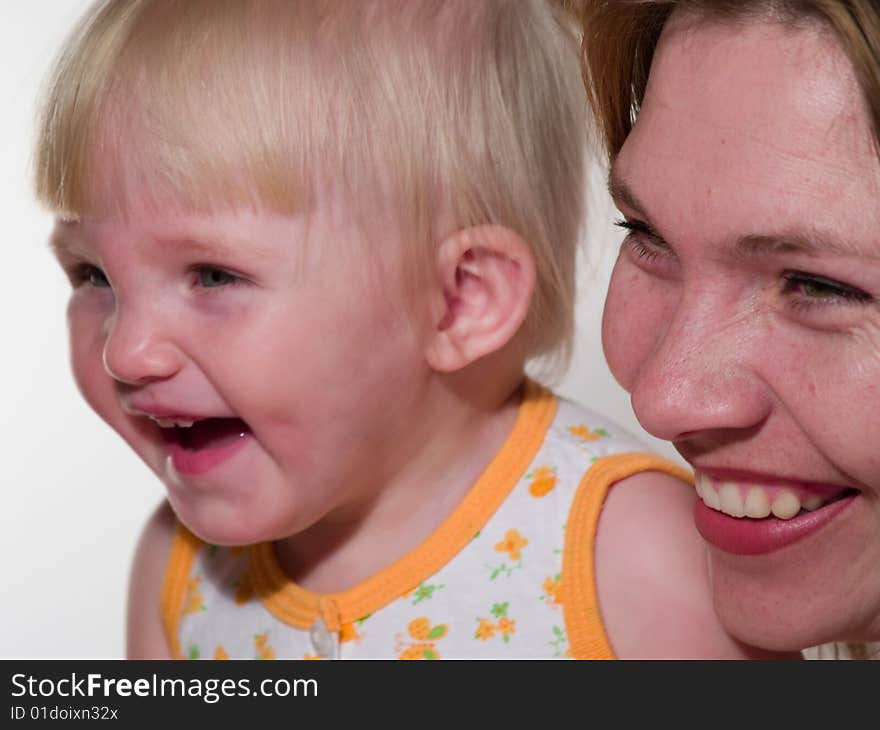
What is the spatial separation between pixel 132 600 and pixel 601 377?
3.05 feet

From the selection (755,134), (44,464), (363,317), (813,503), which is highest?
(44,464)

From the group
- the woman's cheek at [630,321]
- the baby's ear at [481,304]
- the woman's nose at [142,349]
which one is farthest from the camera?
the baby's ear at [481,304]

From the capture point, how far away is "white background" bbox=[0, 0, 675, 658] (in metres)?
2.88

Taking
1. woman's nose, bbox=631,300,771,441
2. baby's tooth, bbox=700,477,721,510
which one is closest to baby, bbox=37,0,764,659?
baby's tooth, bbox=700,477,721,510

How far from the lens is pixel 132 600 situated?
212 centimetres

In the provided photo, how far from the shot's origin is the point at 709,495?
1.51 meters

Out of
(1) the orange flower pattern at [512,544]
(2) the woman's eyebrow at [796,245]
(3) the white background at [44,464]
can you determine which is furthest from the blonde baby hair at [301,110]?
(3) the white background at [44,464]

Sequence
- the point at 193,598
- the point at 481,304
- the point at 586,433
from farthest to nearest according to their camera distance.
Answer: the point at 193,598
the point at 586,433
the point at 481,304

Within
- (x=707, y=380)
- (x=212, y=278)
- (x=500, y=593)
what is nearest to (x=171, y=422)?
(x=212, y=278)

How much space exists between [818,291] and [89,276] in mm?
848

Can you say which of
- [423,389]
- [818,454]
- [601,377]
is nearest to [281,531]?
[423,389]

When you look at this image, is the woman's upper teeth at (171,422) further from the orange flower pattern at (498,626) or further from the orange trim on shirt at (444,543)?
the orange flower pattern at (498,626)

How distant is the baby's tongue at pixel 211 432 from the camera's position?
1.73 m

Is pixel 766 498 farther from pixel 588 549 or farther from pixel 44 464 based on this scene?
pixel 44 464
